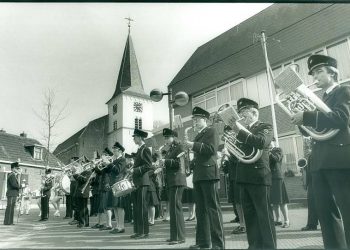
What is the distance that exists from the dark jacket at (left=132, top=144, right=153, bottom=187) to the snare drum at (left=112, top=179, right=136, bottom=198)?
519 mm

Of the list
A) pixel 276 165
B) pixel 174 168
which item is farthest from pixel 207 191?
pixel 276 165

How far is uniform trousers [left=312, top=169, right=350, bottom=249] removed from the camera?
150 inches

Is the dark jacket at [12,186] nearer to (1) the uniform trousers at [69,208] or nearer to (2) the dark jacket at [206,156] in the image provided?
(1) the uniform trousers at [69,208]

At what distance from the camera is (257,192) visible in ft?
14.5

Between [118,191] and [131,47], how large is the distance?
11.1 feet

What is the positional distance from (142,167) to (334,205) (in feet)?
12.3

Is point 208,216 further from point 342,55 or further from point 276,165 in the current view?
point 342,55

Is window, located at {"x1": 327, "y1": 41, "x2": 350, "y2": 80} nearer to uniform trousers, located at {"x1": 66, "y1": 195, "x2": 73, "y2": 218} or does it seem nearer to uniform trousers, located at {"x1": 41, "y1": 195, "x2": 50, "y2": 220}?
uniform trousers, located at {"x1": 66, "y1": 195, "x2": 73, "y2": 218}

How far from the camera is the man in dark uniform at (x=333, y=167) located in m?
3.85

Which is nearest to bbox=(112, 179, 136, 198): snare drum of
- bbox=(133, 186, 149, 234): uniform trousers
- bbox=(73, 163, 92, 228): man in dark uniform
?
bbox=(133, 186, 149, 234): uniform trousers

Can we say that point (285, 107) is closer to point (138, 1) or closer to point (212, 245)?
point (212, 245)

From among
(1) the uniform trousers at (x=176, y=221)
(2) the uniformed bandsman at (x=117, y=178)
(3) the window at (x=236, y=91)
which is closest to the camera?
(1) the uniform trousers at (x=176, y=221)

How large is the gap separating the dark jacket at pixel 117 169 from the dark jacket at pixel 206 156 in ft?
9.92

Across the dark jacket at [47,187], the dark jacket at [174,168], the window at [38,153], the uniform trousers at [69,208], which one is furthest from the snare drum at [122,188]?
the window at [38,153]
